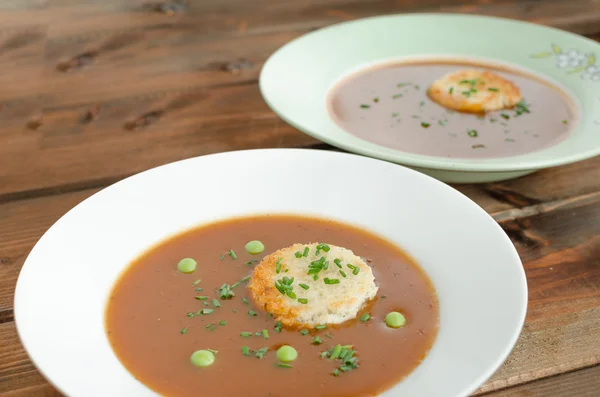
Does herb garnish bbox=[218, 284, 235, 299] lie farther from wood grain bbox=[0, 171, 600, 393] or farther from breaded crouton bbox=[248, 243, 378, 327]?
wood grain bbox=[0, 171, 600, 393]

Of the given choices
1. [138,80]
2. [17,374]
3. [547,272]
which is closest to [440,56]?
[138,80]

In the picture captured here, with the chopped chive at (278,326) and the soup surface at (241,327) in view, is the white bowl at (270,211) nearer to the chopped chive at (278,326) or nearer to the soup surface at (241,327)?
the soup surface at (241,327)

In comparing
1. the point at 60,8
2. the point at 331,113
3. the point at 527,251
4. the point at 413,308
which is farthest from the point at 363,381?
the point at 60,8

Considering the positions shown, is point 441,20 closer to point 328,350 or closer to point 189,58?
point 189,58

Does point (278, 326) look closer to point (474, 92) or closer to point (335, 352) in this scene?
point (335, 352)

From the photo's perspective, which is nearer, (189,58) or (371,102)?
(371,102)

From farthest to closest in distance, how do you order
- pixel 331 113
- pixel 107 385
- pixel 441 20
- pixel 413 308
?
pixel 441 20 < pixel 331 113 < pixel 413 308 < pixel 107 385

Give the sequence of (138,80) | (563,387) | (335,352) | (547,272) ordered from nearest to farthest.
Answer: (335,352)
(563,387)
(547,272)
(138,80)
